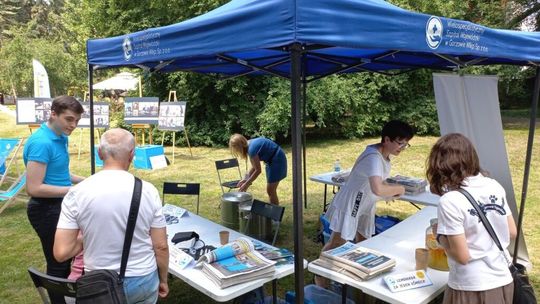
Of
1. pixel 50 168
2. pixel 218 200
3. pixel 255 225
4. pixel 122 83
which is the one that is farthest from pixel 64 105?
pixel 122 83

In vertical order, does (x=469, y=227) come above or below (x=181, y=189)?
above

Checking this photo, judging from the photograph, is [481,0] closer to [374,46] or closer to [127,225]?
[374,46]

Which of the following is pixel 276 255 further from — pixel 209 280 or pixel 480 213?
pixel 480 213

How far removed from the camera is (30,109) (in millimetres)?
8648

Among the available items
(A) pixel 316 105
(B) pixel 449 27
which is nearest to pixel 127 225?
(B) pixel 449 27

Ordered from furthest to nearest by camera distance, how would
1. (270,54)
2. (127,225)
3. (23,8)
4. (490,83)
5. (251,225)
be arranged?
(23,8), (251,225), (270,54), (490,83), (127,225)

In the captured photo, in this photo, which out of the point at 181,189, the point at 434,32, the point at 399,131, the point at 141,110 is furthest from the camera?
the point at 141,110

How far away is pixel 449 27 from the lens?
94.4 inches

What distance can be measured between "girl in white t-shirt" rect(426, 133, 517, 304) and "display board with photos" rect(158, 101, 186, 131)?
864 centimetres

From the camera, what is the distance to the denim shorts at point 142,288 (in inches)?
74.7

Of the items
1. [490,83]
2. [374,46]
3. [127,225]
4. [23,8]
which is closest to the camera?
[127,225]

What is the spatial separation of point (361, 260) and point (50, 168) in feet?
6.89

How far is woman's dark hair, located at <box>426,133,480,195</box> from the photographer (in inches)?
74.7

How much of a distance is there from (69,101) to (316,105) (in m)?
9.22
